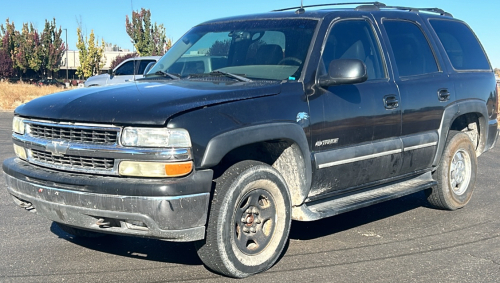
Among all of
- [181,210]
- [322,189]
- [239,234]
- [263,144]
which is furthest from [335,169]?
[181,210]

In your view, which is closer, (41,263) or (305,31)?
(41,263)

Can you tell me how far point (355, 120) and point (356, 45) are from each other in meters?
0.84

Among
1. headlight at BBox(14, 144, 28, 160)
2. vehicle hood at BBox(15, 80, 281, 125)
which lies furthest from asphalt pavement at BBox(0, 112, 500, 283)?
vehicle hood at BBox(15, 80, 281, 125)

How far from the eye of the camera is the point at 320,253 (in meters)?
4.98

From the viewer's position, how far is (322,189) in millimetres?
4953

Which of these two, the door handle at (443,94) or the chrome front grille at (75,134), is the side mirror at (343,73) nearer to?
the door handle at (443,94)

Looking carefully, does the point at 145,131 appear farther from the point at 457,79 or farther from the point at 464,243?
the point at 457,79

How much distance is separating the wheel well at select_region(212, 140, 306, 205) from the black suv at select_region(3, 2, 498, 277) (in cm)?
1

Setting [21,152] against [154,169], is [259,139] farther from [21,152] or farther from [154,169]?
[21,152]

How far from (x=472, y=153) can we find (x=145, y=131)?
4.30m

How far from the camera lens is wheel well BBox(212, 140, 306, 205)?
470 centimetres

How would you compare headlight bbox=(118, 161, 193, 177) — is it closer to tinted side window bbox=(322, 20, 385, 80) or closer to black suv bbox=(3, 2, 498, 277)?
black suv bbox=(3, 2, 498, 277)

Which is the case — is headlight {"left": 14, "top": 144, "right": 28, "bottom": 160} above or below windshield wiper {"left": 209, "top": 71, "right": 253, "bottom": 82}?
below

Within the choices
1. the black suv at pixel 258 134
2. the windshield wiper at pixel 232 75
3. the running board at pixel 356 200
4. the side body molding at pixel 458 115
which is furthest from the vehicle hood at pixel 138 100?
the side body molding at pixel 458 115
